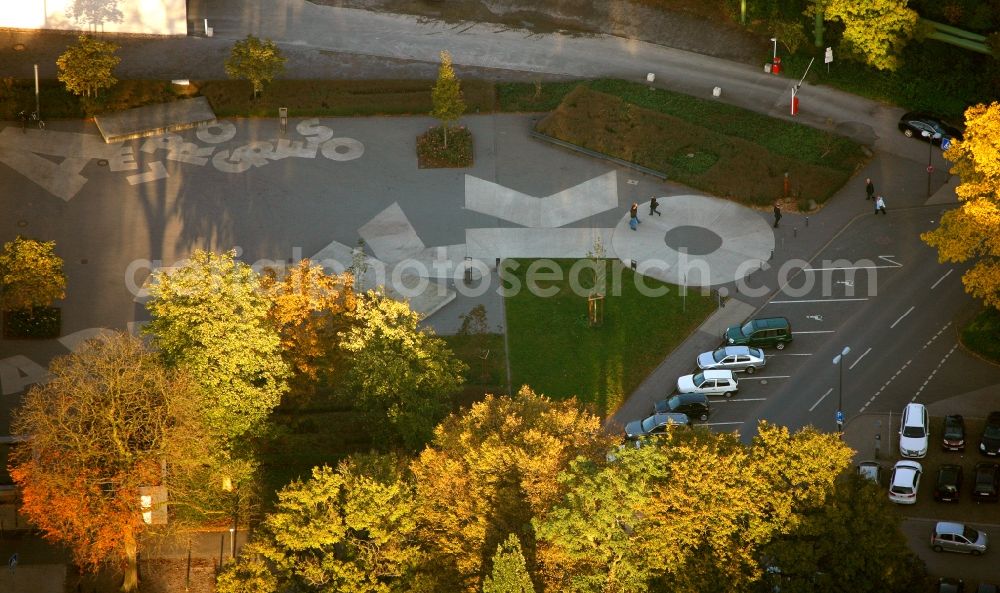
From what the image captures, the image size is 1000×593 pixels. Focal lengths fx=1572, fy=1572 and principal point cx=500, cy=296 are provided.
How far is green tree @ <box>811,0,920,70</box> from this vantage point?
342ft

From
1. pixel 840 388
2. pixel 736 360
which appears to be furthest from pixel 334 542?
pixel 840 388

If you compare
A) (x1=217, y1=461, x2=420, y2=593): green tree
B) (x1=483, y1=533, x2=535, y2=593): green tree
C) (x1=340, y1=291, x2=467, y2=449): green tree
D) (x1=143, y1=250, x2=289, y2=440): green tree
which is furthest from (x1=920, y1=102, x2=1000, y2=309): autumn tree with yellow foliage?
(x1=143, y1=250, x2=289, y2=440): green tree

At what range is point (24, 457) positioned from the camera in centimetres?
7650

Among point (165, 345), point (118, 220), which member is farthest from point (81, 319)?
point (165, 345)

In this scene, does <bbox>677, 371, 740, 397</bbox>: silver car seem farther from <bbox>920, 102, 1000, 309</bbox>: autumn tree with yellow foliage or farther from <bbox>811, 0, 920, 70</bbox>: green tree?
<bbox>811, 0, 920, 70</bbox>: green tree

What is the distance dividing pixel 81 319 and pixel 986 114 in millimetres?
53393

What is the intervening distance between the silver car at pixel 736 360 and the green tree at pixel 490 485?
16.3 meters

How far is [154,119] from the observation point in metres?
108

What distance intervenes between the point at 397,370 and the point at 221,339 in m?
9.05

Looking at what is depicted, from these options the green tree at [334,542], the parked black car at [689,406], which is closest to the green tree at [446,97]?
the parked black car at [689,406]

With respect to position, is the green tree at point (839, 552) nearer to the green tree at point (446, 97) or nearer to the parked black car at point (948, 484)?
the parked black car at point (948, 484)

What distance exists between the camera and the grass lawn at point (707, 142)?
335 ft

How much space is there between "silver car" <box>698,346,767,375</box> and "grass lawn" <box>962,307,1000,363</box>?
39.3 feet

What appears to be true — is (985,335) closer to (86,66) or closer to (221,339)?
(221,339)
